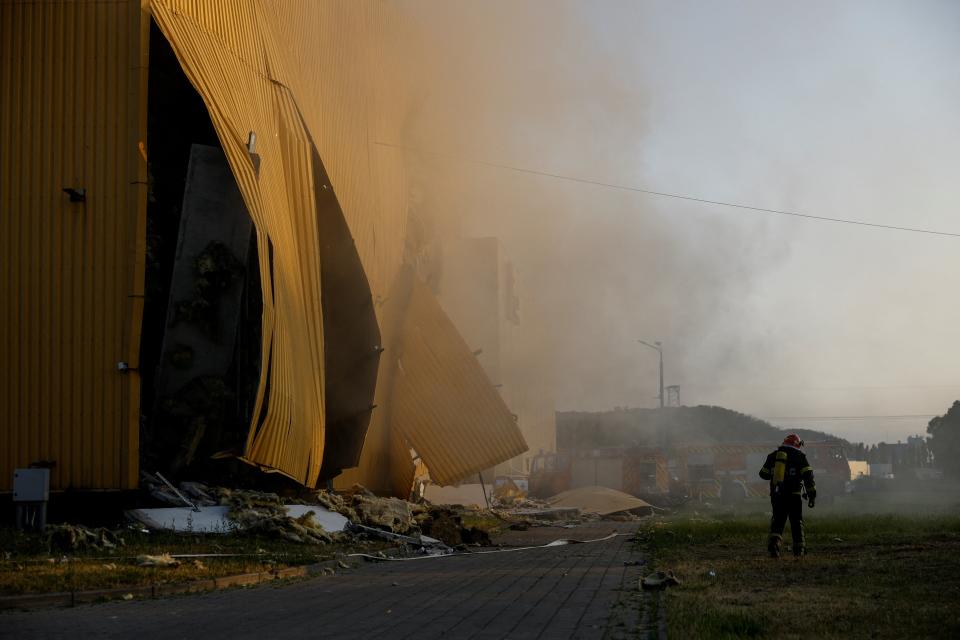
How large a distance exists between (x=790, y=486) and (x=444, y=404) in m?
15.4

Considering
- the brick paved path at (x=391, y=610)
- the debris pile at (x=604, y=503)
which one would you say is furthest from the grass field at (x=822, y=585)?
the debris pile at (x=604, y=503)

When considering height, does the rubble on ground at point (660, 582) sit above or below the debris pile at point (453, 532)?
above

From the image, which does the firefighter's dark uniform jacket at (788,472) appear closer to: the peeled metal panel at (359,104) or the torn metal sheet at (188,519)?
the torn metal sheet at (188,519)

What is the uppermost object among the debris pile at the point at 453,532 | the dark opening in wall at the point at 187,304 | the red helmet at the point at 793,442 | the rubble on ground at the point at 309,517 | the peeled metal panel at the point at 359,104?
the peeled metal panel at the point at 359,104

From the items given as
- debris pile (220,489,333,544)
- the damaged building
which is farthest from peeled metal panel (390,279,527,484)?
debris pile (220,489,333,544)

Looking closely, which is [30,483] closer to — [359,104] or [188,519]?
[188,519]

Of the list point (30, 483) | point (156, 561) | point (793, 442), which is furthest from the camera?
point (793, 442)

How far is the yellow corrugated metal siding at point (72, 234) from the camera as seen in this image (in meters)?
14.8

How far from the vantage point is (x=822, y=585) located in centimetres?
932

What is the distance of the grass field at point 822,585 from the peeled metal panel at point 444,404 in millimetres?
11364

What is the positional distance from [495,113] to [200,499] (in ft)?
71.7

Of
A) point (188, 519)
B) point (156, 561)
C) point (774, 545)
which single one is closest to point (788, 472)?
point (774, 545)

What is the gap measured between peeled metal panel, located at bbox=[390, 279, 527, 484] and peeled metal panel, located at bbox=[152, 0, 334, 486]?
8081 mm

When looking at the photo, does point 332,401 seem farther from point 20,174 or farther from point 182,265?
point 20,174
